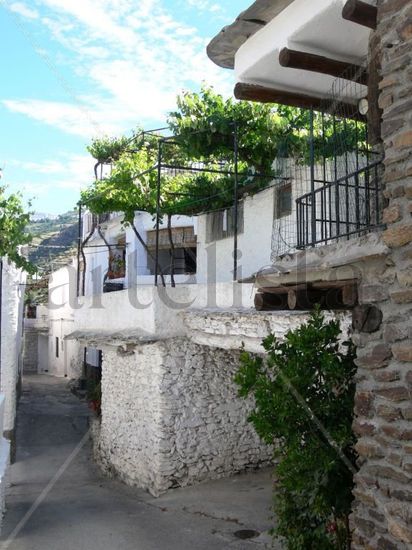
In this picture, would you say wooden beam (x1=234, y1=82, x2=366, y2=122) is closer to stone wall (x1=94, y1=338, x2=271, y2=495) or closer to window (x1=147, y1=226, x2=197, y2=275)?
stone wall (x1=94, y1=338, x2=271, y2=495)

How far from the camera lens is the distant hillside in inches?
870

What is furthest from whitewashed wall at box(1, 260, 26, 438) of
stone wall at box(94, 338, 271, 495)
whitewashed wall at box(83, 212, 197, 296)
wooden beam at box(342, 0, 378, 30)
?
wooden beam at box(342, 0, 378, 30)

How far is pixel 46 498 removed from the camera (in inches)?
434

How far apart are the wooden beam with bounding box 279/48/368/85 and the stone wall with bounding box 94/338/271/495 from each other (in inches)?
242

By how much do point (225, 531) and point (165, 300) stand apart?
156 inches

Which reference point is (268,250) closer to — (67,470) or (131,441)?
(131,441)

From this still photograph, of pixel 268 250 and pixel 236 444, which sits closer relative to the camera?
pixel 236 444

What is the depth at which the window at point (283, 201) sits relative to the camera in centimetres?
1274

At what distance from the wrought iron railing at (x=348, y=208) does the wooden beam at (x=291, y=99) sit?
2.29ft

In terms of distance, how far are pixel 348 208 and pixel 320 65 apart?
1379 mm

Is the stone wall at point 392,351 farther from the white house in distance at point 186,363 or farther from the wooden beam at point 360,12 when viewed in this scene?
the white house in distance at point 186,363

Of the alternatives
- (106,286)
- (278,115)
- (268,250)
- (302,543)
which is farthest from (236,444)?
(106,286)

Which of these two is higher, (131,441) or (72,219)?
(72,219)

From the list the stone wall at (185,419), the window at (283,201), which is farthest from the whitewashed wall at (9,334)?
the window at (283,201)
